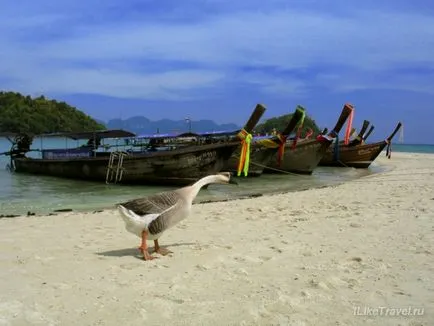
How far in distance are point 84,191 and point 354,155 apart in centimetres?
1590

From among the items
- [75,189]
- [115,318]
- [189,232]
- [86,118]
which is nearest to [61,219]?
[189,232]

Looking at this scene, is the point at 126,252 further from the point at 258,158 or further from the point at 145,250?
the point at 258,158

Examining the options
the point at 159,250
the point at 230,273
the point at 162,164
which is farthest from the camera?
the point at 162,164

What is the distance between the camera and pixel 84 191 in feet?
50.2

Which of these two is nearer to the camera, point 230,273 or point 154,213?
point 230,273

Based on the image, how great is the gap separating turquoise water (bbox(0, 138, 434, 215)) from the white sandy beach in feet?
14.1

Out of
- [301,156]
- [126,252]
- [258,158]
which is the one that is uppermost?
[301,156]

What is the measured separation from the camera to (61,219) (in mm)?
8742

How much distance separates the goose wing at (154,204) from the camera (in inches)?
211

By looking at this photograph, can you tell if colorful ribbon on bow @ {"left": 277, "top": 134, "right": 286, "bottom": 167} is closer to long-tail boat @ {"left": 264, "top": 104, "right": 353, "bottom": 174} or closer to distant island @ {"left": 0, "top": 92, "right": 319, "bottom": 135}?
long-tail boat @ {"left": 264, "top": 104, "right": 353, "bottom": 174}

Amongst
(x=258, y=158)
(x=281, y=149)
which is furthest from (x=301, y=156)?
(x=258, y=158)

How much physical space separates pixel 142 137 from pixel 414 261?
15.7 metres

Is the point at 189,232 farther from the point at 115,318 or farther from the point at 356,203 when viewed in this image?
the point at 356,203

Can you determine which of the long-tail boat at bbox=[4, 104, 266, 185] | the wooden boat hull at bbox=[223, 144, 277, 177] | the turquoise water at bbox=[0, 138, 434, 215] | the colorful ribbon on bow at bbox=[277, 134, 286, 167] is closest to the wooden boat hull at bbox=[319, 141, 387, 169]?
the turquoise water at bbox=[0, 138, 434, 215]
